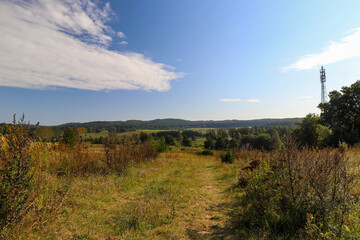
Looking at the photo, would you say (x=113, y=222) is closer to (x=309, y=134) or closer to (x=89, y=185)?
(x=89, y=185)

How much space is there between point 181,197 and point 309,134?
73.4 ft

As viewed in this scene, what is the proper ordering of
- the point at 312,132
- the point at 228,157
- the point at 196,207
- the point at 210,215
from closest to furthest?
the point at 210,215 < the point at 196,207 < the point at 228,157 < the point at 312,132

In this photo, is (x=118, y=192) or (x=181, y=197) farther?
(x=118, y=192)

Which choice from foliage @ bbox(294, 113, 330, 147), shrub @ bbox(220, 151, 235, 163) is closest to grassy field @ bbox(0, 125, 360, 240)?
shrub @ bbox(220, 151, 235, 163)

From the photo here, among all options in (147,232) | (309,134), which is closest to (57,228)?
(147,232)

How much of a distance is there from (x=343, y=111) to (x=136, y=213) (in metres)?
29.6

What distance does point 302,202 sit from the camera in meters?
3.31

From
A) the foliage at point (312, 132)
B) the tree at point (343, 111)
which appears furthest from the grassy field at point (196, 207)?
the tree at point (343, 111)

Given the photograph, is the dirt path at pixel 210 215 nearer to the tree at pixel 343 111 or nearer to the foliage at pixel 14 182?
the foliage at pixel 14 182

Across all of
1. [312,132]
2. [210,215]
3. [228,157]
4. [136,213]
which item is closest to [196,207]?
[210,215]

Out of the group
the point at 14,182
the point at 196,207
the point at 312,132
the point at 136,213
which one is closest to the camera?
the point at 14,182

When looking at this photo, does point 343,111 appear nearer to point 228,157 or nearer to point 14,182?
point 228,157

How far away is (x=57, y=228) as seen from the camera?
145 inches

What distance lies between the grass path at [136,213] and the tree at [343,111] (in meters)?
21.1
